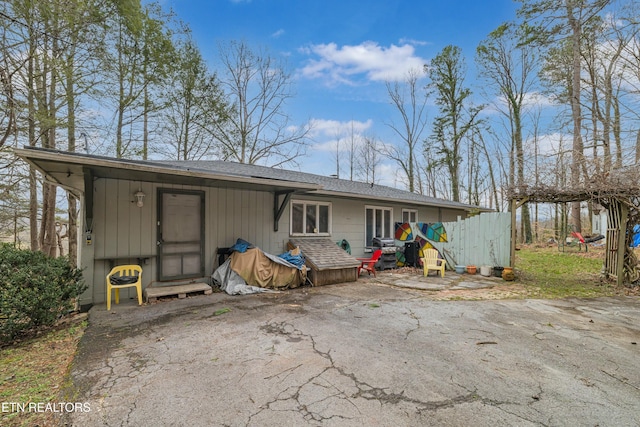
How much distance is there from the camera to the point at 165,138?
12172 millimetres

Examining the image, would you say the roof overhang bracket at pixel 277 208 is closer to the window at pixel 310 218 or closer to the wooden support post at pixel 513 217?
the window at pixel 310 218

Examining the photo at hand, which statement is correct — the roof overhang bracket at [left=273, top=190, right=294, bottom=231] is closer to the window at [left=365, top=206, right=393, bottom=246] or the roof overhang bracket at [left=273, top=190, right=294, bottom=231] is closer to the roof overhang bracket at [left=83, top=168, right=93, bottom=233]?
the window at [left=365, top=206, right=393, bottom=246]

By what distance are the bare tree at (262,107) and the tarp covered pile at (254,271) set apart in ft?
33.4

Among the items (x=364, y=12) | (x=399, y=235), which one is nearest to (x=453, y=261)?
(x=399, y=235)

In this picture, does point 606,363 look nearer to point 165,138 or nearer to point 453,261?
A: point 453,261

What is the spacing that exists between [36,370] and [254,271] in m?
3.47

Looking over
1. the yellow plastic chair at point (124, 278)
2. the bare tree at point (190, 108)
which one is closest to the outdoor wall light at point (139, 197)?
the yellow plastic chair at point (124, 278)

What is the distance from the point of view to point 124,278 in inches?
193

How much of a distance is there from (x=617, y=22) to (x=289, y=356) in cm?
1024

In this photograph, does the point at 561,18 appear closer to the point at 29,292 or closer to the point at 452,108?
the point at 29,292

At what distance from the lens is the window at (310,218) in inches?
298

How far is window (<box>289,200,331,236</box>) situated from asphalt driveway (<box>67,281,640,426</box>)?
3335mm

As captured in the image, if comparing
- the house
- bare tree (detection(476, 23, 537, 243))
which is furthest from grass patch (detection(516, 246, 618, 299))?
bare tree (detection(476, 23, 537, 243))

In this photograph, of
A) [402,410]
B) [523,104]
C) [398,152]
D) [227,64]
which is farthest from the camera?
[398,152]
